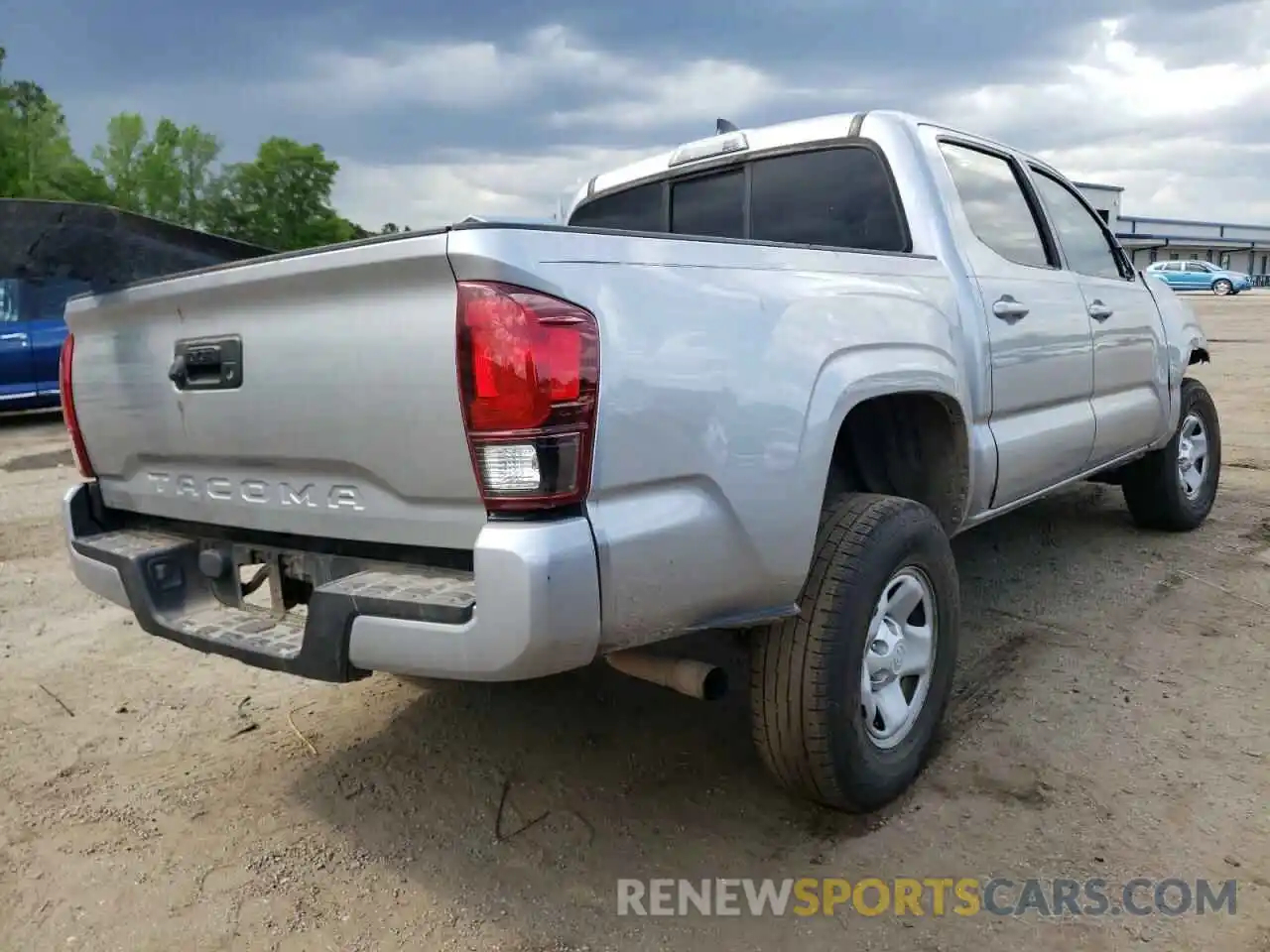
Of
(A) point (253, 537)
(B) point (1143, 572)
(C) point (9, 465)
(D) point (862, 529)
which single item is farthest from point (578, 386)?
(C) point (9, 465)

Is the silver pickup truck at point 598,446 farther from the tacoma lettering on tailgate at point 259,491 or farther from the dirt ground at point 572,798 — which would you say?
the dirt ground at point 572,798

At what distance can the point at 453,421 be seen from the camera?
80.7 inches

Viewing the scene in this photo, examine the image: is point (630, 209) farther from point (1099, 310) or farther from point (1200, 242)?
point (1200, 242)

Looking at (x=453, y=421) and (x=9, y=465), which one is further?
(x=9, y=465)

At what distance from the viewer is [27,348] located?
11.2 metres

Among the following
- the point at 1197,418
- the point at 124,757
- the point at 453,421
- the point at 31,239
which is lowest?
the point at 124,757

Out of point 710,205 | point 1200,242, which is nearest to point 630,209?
point 710,205

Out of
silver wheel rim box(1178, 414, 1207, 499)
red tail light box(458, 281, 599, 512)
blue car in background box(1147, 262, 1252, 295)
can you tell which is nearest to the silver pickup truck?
red tail light box(458, 281, 599, 512)

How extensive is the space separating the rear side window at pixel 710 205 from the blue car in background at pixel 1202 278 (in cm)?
4343

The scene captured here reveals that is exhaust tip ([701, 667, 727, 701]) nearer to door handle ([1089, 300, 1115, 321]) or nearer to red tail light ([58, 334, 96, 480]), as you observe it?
red tail light ([58, 334, 96, 480])

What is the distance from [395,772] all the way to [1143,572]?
3.69 m

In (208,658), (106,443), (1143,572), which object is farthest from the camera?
(1143,572)

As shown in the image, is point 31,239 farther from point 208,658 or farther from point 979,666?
point 979,666

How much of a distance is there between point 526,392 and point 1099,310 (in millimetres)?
3349
